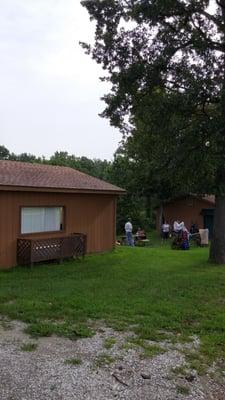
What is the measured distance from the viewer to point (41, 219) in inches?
703

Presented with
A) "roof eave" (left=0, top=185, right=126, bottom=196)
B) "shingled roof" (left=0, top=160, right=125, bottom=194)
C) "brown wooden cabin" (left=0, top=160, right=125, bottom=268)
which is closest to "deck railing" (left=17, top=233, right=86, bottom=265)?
"brown wooden cabin" (left=0, top=160, right=125, bottom=268)

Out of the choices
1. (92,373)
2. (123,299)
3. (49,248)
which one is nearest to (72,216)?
(49,248)

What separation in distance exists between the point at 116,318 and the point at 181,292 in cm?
342

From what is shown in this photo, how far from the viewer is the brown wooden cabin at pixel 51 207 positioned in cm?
1644

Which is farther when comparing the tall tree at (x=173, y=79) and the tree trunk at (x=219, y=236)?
the tree trunk at (x=219, y=236)

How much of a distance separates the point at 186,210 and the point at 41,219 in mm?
26366

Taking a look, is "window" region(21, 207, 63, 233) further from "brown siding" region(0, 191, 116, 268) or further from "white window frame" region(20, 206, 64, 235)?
"brown siding" region(0, 191, 116, 268)

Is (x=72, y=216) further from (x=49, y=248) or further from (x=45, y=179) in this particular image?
(x=49, y=248)

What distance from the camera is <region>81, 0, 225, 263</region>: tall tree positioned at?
49.5ft

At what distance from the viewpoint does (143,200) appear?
1859 inches

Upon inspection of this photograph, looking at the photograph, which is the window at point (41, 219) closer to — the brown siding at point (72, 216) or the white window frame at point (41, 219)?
the white window frame at point (41, 219)

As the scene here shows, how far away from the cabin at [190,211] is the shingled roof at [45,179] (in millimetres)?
20909

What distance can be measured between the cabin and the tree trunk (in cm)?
2194

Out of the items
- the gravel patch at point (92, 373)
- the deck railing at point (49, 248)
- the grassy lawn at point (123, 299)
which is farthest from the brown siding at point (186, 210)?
the gravel patch at point (92, 373)
